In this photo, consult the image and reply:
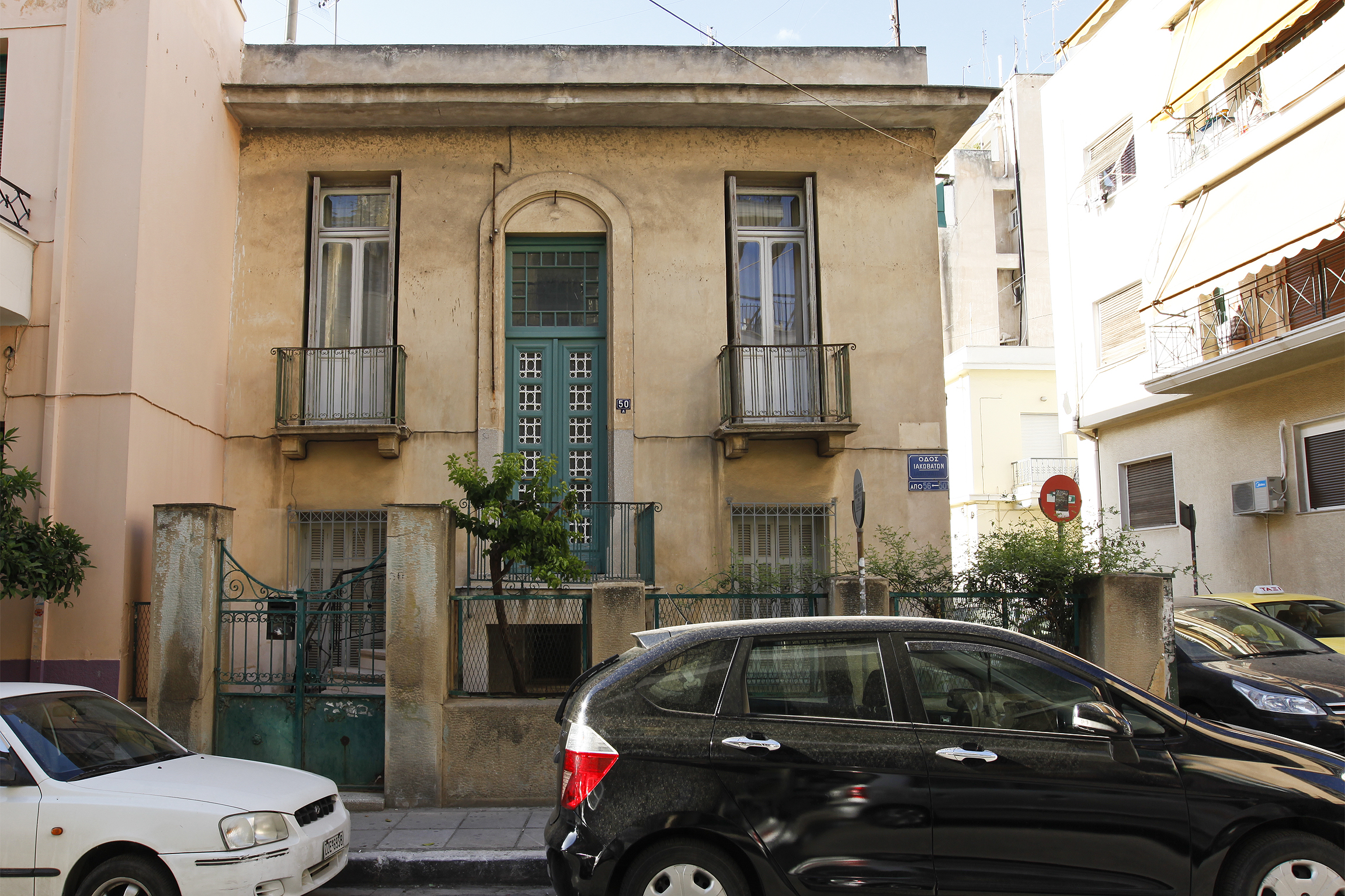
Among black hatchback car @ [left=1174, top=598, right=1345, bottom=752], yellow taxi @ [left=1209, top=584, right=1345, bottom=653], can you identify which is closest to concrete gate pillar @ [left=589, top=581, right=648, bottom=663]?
black hatchback car @ [left=1174, top=598, right=1345, bottom=752]

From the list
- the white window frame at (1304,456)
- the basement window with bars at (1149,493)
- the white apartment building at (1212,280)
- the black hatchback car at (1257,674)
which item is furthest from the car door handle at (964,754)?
the basement window with bars at (1149,493)

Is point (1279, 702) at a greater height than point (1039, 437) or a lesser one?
lesser

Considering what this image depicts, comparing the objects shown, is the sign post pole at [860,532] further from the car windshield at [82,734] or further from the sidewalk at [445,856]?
the car windshield at [82,734]

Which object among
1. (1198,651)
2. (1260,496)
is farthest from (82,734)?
(1260,496)

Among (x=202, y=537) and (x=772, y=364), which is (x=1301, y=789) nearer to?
(x=772, y=364)

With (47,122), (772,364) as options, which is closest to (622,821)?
(772,364)

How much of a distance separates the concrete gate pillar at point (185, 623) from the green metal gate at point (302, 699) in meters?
0.16

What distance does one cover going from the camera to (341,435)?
11.1 meters

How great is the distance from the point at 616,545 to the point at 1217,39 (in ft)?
46.3

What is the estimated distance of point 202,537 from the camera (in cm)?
840

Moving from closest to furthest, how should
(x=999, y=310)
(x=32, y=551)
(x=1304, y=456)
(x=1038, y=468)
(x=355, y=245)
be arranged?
1. (x=32, y=551)
2. (x=355, y=245)
3. (x=1304, y=456)
4. (x=1038, y=468)
5. (x=999, y=310)

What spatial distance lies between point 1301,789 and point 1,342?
11.5 meters

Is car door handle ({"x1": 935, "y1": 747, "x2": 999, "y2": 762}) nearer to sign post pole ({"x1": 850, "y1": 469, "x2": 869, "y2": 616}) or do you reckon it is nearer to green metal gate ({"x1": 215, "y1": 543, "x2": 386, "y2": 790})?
sign post pole ({"x1": 850, "y1": 469, "x2": 869, "y2": 616})

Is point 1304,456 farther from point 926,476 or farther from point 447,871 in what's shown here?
point 447,871
